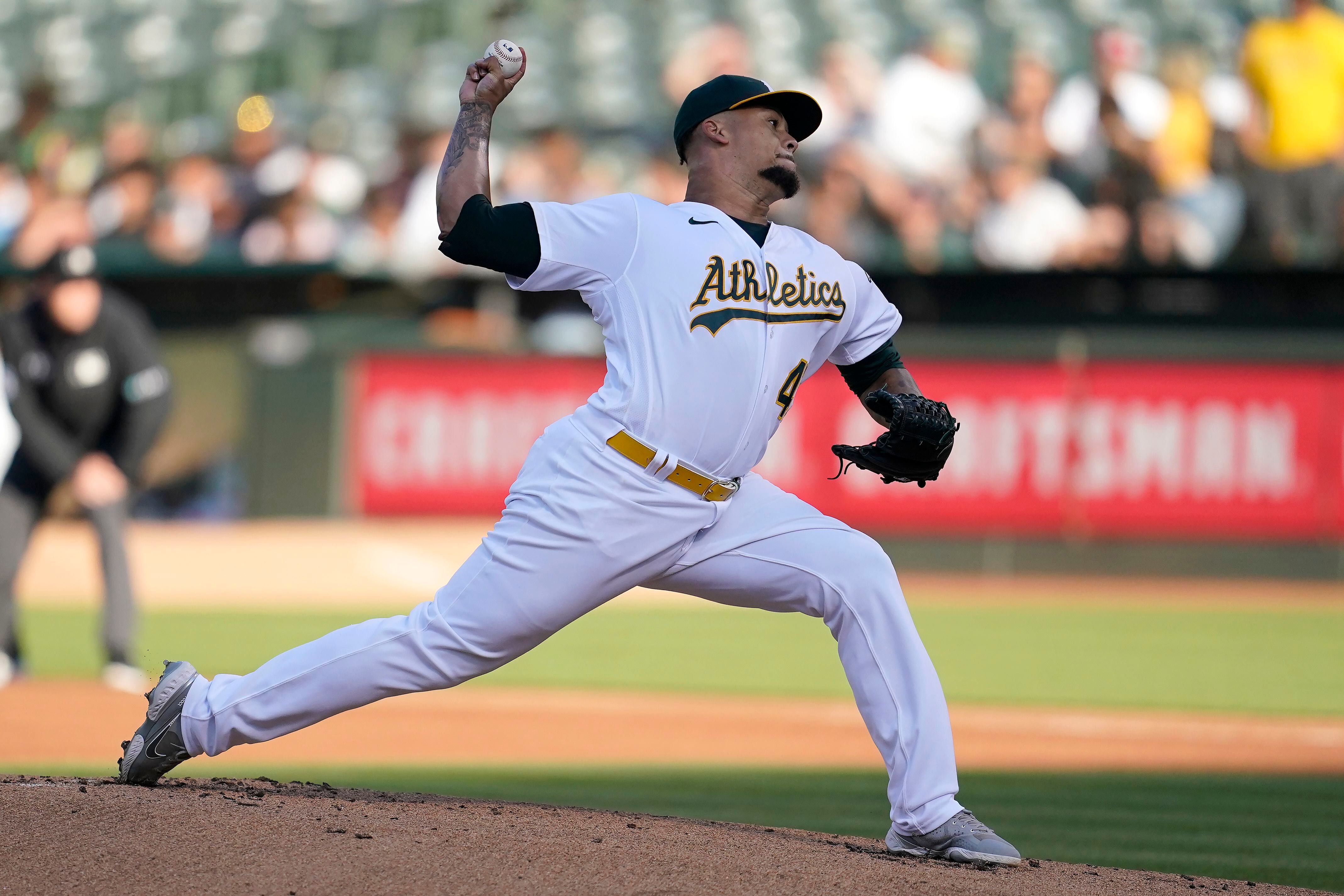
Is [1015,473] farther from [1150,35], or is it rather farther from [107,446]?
[107,446]

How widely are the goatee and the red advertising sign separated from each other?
866cm

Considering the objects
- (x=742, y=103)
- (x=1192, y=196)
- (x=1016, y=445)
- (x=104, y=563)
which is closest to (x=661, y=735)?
(x=104, y=563)

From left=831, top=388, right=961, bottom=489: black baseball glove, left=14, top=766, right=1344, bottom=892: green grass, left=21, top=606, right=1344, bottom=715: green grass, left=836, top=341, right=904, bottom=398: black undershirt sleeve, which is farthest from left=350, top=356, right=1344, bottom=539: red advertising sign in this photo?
left=831, top=388, right=961, bottom=489: black baseball glove

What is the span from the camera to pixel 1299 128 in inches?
544

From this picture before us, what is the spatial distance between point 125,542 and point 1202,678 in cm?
547

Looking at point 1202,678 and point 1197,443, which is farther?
point 1197,443

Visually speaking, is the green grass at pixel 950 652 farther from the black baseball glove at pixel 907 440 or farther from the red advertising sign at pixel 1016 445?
the black baseball glove at pixel 907 440

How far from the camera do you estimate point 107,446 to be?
743 centimetres

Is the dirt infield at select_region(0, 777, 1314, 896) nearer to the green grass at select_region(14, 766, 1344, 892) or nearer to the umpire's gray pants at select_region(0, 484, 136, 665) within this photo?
the green grass at select_region(14, 766, 1344, 892)

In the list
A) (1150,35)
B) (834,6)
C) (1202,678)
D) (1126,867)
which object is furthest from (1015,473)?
(1126,867)

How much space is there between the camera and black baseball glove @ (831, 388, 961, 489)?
3.69m

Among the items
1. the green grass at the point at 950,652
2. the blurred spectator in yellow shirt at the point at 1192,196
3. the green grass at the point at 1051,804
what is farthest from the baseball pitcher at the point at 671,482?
the blurred spectator in yellow shirt at the point at 1192,196

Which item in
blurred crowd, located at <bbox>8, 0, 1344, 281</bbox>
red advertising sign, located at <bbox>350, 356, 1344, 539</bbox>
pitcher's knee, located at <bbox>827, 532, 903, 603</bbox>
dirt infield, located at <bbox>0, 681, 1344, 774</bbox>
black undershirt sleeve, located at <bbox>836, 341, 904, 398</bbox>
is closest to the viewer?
pitcher's knee, located at <bbox>827, 532, 903, 603</bbox>

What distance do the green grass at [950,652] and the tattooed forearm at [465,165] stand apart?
4887 mm
